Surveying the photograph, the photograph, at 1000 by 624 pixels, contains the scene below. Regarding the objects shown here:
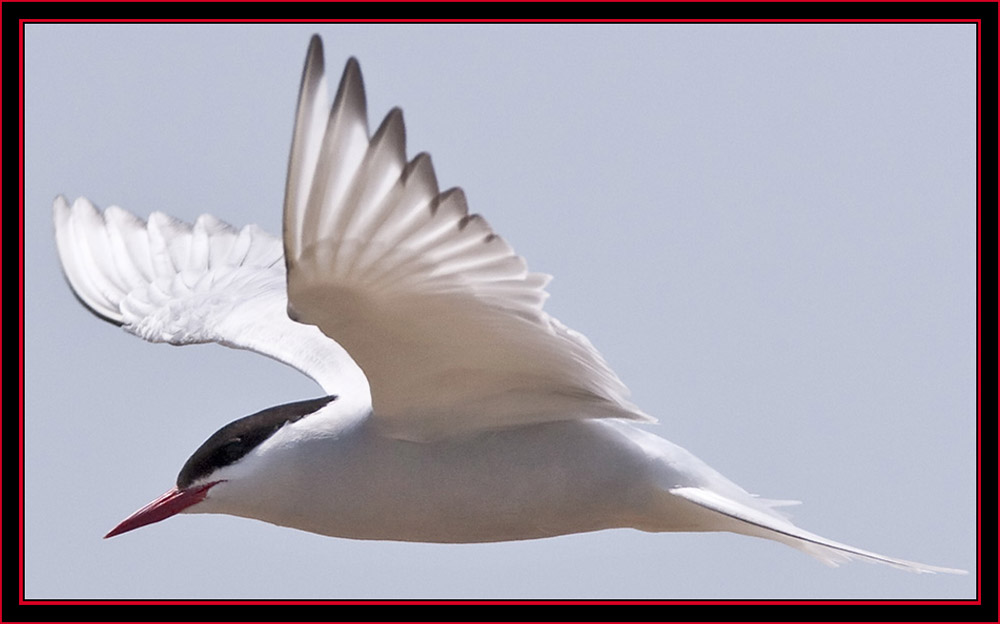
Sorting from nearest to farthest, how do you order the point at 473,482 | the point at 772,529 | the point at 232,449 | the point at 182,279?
the point at 772,529, the point at 473,482, the point at 232,449, the point at 182,279

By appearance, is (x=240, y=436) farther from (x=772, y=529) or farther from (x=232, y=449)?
(x=772, y=529)

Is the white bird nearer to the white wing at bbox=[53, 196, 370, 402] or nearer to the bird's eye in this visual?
the bird's eye

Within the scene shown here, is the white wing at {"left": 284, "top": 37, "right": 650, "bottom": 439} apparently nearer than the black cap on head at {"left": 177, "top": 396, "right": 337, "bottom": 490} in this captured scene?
Yes

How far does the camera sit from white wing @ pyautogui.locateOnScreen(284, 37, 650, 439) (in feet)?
13.1

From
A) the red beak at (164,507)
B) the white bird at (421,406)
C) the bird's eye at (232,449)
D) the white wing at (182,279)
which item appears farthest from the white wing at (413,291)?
the white wing at (182,279)

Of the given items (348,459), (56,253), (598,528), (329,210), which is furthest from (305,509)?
(56,253)

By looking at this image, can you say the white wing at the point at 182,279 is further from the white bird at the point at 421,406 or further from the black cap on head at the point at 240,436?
the black cap on head at the point at 240,436

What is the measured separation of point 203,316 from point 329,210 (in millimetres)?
2671

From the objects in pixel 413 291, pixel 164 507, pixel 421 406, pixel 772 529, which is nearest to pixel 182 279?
pixel 164 507

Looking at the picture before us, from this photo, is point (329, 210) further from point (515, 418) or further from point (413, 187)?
point (515, 418)

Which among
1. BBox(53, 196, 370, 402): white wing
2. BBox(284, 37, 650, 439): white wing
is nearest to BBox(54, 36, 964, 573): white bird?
BBox(284, 37, 650, 439): white wing

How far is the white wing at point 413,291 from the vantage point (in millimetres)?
3992

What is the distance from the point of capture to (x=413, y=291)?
4.38 meters

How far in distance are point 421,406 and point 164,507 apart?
113cm
